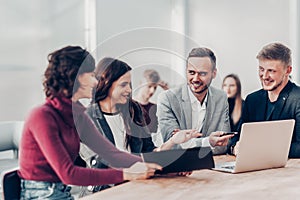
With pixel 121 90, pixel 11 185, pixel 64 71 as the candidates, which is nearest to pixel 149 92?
pixel 121 90

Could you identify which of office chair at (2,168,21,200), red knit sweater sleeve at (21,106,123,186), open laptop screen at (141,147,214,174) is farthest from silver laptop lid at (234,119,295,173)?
office chair at (2,168,21,200)

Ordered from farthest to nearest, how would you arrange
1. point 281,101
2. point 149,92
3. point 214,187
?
point 281,101 → point 149,92 → point 214,187

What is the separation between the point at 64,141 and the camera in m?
1.58

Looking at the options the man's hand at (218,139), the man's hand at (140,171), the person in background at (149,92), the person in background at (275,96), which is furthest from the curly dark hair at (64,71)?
the person in background at (275,96)

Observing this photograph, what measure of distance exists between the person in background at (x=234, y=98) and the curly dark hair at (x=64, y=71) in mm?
802

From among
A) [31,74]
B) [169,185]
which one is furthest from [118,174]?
[31,74]

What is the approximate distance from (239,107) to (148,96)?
2.04 ft

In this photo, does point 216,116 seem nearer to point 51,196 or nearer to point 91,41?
point 91,41

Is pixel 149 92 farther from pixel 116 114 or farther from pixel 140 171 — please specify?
pixel 140 171

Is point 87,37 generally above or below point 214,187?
above

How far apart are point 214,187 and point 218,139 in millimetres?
392

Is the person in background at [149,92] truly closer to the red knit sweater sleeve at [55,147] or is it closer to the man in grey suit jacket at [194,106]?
the man in grey suit jacket at [194,106]

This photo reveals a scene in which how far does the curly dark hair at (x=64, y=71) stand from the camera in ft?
5.20

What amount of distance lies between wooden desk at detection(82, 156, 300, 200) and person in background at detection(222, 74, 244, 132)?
357mm
